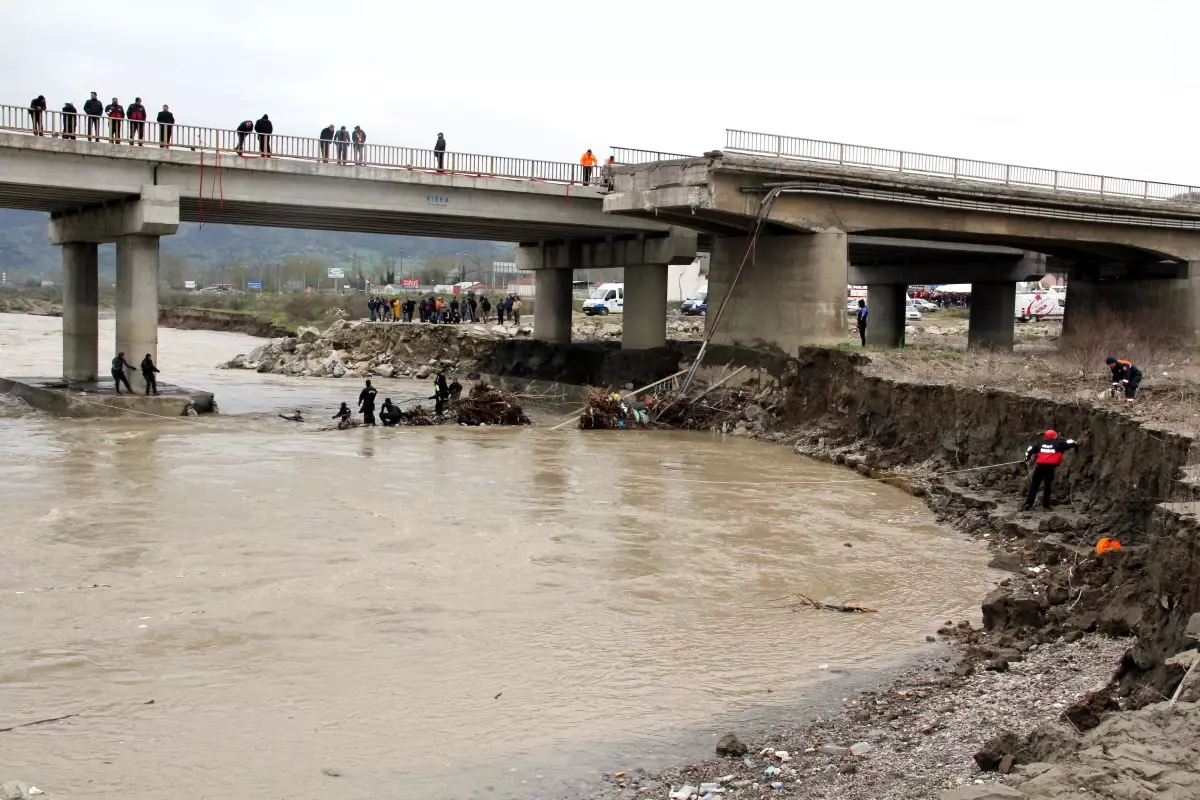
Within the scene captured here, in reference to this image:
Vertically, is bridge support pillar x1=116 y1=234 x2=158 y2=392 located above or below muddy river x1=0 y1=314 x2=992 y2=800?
above

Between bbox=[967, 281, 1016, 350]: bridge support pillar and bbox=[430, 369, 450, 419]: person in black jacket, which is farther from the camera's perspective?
bbox=[967, 281, 1016, 350]: bridge support pillar

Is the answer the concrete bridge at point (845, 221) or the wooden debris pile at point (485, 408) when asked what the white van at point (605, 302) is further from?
the wooden debris pile at point (485, 408)

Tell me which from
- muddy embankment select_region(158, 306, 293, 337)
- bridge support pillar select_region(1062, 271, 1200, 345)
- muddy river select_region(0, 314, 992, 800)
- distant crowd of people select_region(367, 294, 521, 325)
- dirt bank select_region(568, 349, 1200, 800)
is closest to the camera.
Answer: dirt bank select_region(568, 349, 1200, 800)

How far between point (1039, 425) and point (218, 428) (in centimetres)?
2116

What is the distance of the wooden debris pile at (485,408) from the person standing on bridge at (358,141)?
322 inches

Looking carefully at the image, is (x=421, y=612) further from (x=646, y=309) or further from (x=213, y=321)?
(x=213, y=321)

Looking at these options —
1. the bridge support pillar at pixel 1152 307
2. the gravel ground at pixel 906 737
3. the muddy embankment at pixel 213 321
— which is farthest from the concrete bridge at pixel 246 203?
the muddy embankment at pixel 213 321

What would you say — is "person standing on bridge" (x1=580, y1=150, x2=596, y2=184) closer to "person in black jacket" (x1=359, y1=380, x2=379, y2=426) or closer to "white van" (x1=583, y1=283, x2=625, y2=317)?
"person in black jacket" (x1=359, y1=380, x2=379, y2=426)

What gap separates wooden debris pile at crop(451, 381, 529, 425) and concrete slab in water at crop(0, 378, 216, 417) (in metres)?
7.98

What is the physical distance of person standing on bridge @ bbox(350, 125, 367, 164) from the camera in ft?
120

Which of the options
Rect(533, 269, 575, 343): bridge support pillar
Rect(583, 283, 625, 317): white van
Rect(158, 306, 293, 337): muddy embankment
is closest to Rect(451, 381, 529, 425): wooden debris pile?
Rect(533, 269, 575, 343): bridge support pillar

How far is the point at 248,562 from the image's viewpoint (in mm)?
16875

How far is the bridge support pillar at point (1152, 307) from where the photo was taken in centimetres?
4616

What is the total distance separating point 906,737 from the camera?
987 cm
